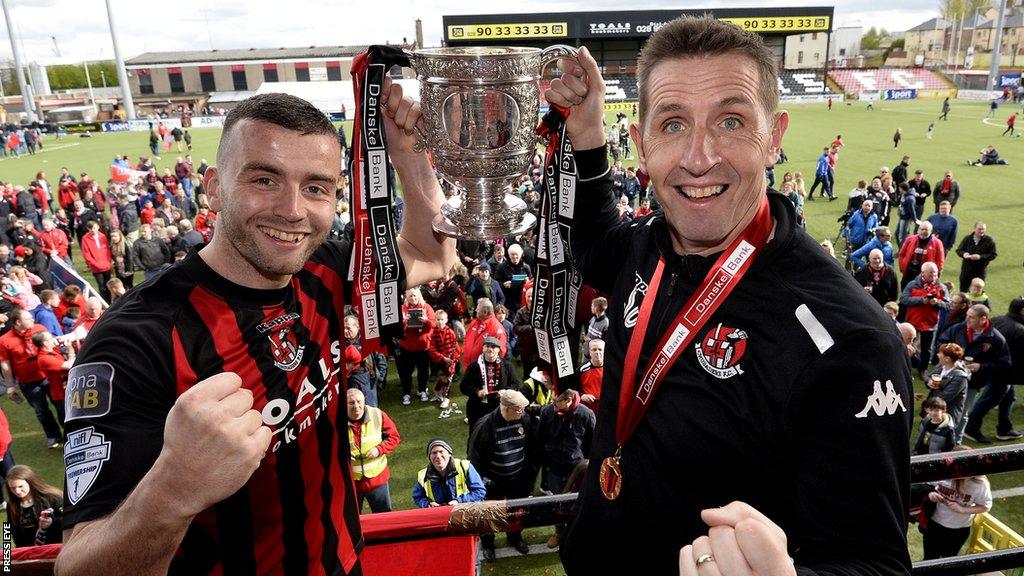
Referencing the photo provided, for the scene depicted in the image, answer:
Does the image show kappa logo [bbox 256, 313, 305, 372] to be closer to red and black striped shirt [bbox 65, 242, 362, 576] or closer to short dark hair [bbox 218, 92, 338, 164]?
red and black striped shirt [bbox 65, 242, 362, 576]

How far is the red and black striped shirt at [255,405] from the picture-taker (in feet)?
5.04

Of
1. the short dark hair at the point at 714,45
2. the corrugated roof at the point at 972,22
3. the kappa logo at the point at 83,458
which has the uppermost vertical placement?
the corrugated roof at the point at 972,22

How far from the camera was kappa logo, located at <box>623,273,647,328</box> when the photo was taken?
Answer: 6.00ft

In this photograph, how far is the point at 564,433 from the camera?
18.1 feet

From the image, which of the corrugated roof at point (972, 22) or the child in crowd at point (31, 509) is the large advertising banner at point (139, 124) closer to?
the child in crowd at point (31, 509)

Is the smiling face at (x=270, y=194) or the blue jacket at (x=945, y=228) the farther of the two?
the blue jacket at (x=945, y=228)

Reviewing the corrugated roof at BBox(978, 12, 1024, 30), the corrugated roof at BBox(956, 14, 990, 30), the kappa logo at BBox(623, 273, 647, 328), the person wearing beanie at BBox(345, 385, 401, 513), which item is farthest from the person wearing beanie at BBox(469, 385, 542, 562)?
the corrugated roof at BBox(956, 14, 990, 30)

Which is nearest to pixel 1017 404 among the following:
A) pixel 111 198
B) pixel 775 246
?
pixel 775 246

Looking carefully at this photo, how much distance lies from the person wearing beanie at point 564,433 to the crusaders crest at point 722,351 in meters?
3.87

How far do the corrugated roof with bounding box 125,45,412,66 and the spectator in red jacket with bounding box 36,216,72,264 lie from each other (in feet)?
210

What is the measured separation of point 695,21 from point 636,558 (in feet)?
4.59

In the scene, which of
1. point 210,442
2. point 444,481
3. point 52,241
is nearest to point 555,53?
point 210,442

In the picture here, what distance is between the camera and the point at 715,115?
5.17 ft

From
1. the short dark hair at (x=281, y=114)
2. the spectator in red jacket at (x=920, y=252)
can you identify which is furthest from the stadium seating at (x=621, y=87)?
the short dark hair at (x=281, y=114)
